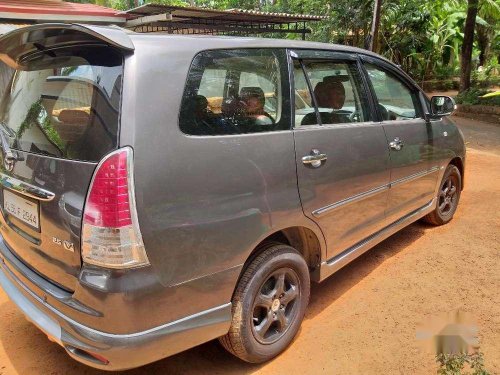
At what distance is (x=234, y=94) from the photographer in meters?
2.41

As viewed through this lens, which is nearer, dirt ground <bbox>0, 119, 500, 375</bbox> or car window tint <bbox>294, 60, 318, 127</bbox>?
dirt ground <bbox>0, 119, 500, 375</bbox>

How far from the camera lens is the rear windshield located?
196cm

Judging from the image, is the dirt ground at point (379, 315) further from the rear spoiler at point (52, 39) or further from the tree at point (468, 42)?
the tree at point (468, 42)

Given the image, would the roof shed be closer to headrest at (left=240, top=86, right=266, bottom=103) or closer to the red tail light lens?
headrest at (left=240, top=86, right=266, bottom=103)

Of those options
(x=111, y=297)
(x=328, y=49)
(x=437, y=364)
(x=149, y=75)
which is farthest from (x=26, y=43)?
(x=437, y=364)

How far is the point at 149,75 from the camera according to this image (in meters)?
1.99

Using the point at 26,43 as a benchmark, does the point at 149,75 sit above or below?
below

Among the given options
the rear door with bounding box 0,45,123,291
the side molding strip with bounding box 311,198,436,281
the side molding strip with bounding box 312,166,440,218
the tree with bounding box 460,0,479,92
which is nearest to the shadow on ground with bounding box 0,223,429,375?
the side molding strip with bounding box 311,198,436,281

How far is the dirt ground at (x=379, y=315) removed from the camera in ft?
8.50

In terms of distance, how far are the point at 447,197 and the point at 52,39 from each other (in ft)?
13.4

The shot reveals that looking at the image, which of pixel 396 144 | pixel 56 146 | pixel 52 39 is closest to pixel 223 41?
pixel 52 39

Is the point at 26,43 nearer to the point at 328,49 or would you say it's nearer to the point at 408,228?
the point at 328,49

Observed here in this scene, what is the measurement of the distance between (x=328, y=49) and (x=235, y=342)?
2.06 metres

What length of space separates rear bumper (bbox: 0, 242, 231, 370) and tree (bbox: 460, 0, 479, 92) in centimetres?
1264
